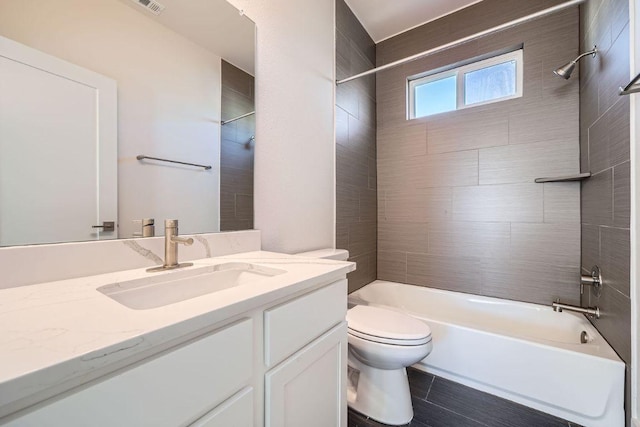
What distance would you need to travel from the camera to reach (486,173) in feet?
6.64

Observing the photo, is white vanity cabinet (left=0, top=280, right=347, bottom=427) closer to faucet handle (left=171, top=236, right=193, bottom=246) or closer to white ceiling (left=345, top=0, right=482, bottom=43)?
faucet handle (left=171, top=236, right=193, bottom=246)

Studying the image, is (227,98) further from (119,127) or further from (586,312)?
(586,312)

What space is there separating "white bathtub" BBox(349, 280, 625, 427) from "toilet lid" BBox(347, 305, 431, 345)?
319 millimetres

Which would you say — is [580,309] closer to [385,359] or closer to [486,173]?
[486,173]

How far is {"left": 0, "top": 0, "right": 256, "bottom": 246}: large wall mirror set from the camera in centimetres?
70

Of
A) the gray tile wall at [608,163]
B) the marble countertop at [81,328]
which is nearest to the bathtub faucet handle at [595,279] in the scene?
the gray tile wall at [608,163]

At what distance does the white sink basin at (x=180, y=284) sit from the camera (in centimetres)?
72

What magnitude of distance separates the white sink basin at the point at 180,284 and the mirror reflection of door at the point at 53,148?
0.76ft

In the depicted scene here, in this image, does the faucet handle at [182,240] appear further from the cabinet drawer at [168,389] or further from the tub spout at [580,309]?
the tub spout at [580,309]

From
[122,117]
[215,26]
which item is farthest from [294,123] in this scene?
[122,117]

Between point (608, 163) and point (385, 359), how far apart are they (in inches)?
59.8

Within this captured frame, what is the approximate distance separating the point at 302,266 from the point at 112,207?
0.67 metres

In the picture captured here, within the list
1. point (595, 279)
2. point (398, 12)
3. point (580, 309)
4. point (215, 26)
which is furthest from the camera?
point (398, 12)

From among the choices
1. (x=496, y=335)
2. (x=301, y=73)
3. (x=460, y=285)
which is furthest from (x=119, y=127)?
(x=460, y=285)
